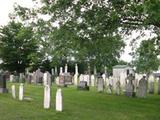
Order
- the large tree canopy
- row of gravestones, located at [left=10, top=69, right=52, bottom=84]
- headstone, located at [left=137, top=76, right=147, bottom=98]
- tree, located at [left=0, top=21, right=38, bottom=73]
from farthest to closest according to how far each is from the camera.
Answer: tree, located at [left=0, top=21, right=38, bottom=73] < row of gravestones, located at [left=10, top=69, right=52, bottom=84] < headstone, located at [left=137, top=76, right=147, bottom=98] < the large tree canopy

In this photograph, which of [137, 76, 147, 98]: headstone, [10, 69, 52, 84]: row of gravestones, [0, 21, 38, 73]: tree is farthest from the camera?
[0, 21, 38, 73]: tree

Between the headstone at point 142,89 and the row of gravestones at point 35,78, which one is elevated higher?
the row of gravestones at point 35,78

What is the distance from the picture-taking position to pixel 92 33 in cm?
1962

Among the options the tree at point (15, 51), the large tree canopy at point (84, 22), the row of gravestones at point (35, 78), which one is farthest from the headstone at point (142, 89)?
the tree at point (15, 51)

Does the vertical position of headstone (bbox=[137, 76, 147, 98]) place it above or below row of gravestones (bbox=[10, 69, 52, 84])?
below

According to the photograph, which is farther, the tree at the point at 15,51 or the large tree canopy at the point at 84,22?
the tree at the point at 15,51

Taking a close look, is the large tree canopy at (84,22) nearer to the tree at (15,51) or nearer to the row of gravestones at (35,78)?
the row of gravestones at (35,78)

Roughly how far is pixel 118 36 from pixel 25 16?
4783 mm

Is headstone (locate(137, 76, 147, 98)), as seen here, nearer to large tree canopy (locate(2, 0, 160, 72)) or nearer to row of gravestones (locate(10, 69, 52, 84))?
large tree canopy (locate(2, 0, 160, 72))

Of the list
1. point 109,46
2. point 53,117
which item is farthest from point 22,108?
point 109,46

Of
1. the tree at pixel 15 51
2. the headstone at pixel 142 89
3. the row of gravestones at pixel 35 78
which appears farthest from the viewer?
the tree at pixel 15 51

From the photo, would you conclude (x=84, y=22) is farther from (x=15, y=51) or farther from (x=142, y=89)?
(x=15, y=51)

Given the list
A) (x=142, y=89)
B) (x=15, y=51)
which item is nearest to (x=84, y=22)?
(x=142, y=89)

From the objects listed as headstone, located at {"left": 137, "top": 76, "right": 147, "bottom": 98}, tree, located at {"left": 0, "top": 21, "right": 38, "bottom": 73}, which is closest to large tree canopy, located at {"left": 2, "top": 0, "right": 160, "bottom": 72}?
headstone, located at {"left": 137, "top": 76, "right": 147, "bottom": 98}
